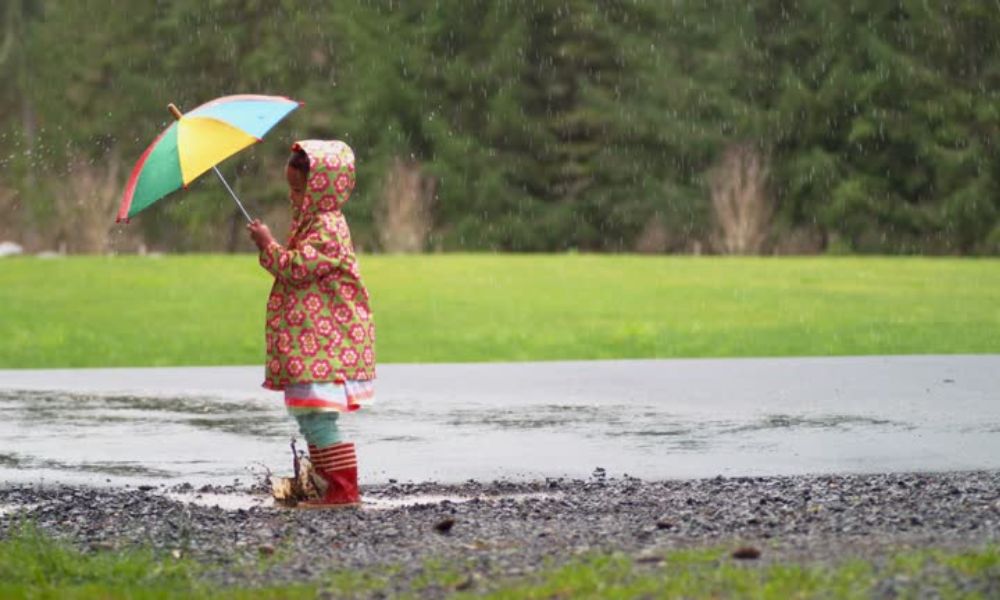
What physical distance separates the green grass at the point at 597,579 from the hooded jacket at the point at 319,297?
5.44 ft

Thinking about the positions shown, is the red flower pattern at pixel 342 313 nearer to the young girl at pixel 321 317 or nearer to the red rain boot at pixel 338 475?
the young girl at pixel 321 317

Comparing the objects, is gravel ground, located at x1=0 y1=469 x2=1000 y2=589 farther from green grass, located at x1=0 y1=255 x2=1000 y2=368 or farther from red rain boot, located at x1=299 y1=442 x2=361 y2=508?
green grass, located at x1=0 y1=255 x2=1000 y2=368

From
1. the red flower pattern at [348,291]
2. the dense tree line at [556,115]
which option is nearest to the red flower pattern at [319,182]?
the red flower pattern at [348,291]

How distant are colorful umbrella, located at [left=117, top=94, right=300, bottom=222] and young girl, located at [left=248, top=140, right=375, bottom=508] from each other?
0.74 ft

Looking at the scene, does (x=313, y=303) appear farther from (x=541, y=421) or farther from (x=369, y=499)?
(x=541, y=421)

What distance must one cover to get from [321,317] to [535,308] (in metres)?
15.9

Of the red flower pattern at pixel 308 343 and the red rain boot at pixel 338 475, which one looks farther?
the red rain boot at pixel 338 475

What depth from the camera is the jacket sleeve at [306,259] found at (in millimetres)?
7352

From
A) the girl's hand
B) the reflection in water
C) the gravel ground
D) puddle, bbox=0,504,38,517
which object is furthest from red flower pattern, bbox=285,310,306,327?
the reflection in water

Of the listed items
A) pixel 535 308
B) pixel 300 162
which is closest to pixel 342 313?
pixel 300 162

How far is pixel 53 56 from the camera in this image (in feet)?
168

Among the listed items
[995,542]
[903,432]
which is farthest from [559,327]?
[995,542]

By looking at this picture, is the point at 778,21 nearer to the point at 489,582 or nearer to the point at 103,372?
the point at 103,372

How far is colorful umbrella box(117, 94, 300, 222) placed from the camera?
24.5 feet
